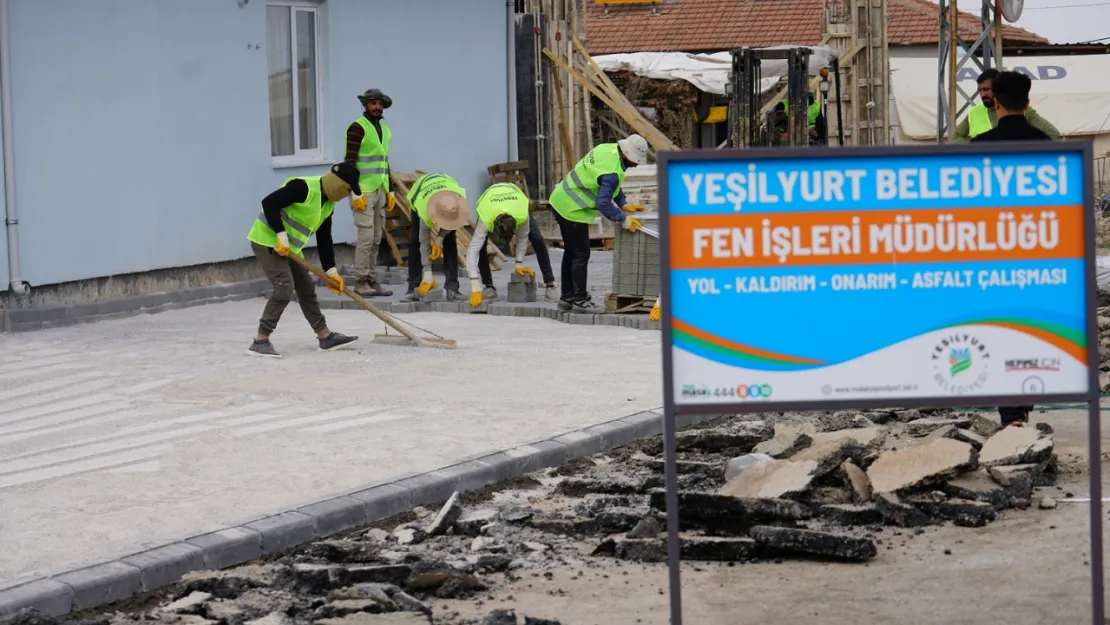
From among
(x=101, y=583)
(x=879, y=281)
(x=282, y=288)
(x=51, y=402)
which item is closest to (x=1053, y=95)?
(x=282, y=288)

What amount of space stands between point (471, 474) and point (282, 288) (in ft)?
14.6

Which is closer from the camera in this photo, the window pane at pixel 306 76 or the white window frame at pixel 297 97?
the white window frame at pixel 297 97

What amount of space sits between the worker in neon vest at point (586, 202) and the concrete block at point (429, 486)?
626 centimetres

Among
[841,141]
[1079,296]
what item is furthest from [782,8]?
[1079,296]

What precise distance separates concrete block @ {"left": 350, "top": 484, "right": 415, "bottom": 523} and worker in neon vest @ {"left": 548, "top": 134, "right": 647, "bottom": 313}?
21.5 ft

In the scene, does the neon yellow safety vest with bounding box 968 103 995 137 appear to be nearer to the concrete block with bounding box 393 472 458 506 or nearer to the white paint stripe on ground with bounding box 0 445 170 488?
the concrete block with bounding box 393 472 458 506

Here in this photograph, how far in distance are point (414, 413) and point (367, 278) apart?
6.45 metres

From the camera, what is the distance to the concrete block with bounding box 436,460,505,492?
25.5 feet

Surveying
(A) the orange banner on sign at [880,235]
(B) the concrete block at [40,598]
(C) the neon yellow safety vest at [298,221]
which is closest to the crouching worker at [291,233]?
(C) the neon yellow safety vest at [298,221]

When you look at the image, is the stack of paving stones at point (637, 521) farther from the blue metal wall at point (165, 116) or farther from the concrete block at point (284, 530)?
the blue metal wall at point (165, 116)

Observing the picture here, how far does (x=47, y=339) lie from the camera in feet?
42.3

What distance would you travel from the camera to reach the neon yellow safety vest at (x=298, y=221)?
11766 millimetres

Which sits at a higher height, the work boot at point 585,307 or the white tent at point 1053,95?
the white tent at point 1053,95

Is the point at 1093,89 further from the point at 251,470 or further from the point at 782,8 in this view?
the point at 251,470
